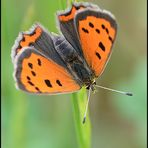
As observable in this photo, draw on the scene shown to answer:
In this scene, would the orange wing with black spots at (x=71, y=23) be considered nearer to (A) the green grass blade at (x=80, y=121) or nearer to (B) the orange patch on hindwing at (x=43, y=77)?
(B) the orange patch on hindwing at (x=43, y=77)

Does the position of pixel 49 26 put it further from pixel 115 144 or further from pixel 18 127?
pixel 115 144

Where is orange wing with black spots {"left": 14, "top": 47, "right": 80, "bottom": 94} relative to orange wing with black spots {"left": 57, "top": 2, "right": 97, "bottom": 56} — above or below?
below

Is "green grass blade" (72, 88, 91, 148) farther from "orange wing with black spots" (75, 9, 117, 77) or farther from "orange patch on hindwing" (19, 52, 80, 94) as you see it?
"orange wing with black spots" (75, 9, 117, 77)

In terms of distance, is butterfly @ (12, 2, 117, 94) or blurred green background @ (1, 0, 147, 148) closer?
butterfly @ (12, 2, 117, 94)

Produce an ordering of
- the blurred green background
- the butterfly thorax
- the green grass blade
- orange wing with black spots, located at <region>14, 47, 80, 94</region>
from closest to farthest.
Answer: the green grass blade, orange wing with black spots, located at <region>14, 47, 80, 94</region>, the butterfly thorax, the blurred green background

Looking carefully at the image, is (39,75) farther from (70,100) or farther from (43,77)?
(70,100)

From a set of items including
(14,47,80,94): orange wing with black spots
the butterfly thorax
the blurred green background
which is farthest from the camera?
the blurred green background

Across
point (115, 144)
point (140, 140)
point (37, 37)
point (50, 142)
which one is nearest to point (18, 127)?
point (37, 37)

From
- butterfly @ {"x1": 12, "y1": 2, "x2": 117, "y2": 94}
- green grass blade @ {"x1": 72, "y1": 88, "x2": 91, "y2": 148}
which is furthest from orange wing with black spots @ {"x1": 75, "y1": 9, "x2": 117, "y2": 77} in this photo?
green grass blade @ {"x1": 72, "y1": 88, "x2": 91, "y2": 148}

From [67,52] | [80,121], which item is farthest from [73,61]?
[80,121]
